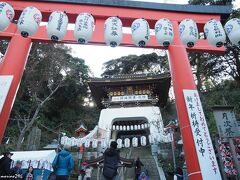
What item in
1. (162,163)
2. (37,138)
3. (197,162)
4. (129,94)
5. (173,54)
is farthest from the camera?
(129,94)

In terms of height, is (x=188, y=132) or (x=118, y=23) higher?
(x=118, y=23)

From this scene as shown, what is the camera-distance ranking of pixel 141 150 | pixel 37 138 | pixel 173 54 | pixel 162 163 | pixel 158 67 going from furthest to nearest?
1. pixel 158 67
2. pixel 141 150
3. pixel 37 138
4. pixel 162 163
5. pixel 173 54

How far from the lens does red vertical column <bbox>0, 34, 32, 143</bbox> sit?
229 inches

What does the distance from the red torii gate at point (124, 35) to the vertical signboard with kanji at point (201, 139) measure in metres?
0.13

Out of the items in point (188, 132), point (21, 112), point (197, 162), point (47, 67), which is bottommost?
point (197, 162)

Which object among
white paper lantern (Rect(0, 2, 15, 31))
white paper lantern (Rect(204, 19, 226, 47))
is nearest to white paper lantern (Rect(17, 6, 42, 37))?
white paper lantern (Rect(0, 2, 15, 31))

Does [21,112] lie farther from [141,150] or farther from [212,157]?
[212,157]

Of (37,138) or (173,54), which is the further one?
(37,138)

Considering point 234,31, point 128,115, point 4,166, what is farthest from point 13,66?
point 128,115

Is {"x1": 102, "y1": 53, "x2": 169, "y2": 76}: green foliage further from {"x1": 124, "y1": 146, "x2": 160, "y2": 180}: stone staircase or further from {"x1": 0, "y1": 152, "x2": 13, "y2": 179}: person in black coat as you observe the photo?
{"x1": 0, "y1": 152, "x2": 13, "y2": 179}: person in black coat

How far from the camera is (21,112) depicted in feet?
69.7

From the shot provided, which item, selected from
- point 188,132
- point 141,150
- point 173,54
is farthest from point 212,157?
point 141,150

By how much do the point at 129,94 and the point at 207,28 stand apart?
13.8 m

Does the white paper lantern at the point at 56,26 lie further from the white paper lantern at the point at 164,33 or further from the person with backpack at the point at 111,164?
the person with backpack at the point at 111,164
